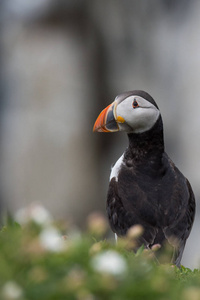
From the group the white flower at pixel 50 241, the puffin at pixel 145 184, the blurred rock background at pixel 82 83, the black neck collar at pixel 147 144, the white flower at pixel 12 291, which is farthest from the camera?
the blurred rock background at pixel 82 83

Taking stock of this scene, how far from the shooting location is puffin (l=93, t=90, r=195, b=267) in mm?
3854

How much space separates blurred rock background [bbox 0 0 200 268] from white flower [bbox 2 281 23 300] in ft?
26.5

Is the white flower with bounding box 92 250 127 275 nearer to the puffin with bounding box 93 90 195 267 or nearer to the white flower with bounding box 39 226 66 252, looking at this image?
the white flower with bounding box 39 226 66 252

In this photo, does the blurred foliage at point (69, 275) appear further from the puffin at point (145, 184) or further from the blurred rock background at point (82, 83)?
the blurred rock background at point (82, 83)

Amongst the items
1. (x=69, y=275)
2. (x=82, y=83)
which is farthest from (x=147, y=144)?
(x=82, y=83)

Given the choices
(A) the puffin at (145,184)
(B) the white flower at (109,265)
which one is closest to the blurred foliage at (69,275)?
(B) the white flower at (109,265)

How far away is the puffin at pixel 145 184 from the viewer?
3854 mm

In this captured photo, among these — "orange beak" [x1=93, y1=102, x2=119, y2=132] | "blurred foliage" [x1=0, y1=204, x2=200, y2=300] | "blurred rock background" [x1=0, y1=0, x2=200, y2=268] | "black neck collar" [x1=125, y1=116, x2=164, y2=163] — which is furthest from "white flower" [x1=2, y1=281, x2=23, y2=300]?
"blurred rock background" [x1=0, y1=0, x2=200, y2=268]

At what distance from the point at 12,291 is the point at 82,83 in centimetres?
867

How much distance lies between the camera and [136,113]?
12.8 feet

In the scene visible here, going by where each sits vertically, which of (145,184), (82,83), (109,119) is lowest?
(145,184)

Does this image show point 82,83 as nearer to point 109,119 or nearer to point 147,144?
point 147,144

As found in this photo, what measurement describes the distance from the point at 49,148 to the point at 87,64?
1.49 meters

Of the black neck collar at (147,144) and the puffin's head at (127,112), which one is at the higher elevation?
the puffin's head at (127,112)
